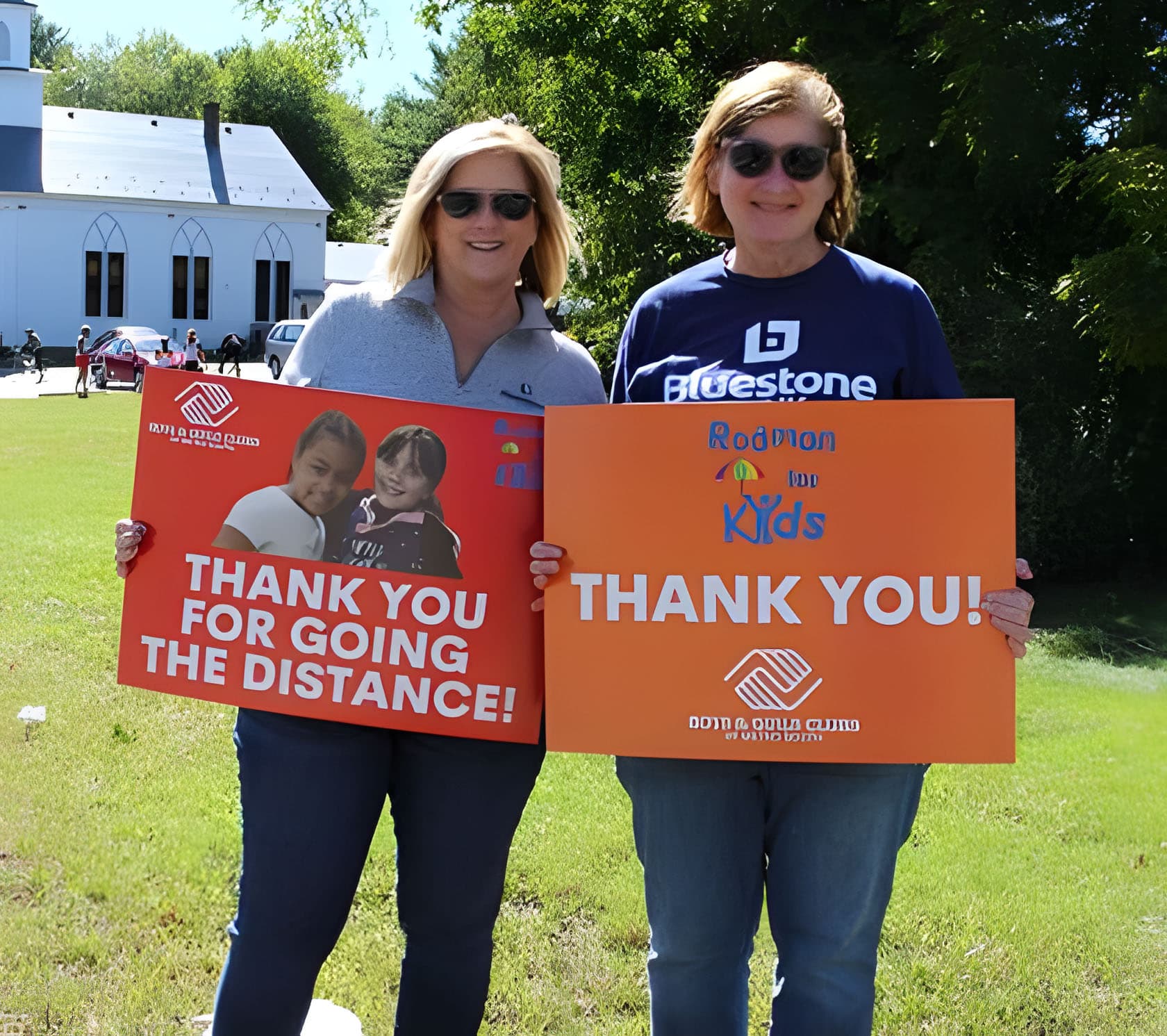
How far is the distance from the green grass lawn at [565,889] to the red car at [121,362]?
102 ft

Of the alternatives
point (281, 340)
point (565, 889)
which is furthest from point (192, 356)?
point (565, 889)

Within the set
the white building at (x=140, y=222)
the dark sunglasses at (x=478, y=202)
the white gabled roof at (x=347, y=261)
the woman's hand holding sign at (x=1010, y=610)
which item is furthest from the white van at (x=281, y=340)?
the woman's hand holding sign at (x=1010, y=610)

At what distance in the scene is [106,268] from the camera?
174 ft

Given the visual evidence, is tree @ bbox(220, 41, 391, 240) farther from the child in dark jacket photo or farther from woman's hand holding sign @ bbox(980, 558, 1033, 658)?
woman's hand holding sign @ bbox(980, 558, 1033, 658)

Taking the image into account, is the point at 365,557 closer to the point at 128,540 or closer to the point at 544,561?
the point at 544,561

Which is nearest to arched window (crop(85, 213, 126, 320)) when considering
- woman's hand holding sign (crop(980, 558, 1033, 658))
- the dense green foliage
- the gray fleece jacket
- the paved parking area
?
the paved parking area

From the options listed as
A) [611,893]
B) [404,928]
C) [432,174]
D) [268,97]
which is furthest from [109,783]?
[268,97]

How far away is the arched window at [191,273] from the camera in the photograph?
54.5 m

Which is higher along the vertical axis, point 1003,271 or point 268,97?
point 268,97

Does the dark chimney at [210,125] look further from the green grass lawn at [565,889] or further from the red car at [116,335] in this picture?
the green grass lawn at [565,889]

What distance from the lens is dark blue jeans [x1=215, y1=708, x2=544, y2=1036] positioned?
2684mm

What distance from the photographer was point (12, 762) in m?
5.67

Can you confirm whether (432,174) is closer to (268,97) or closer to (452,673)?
(452,673)

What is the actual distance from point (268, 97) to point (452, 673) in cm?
7184
